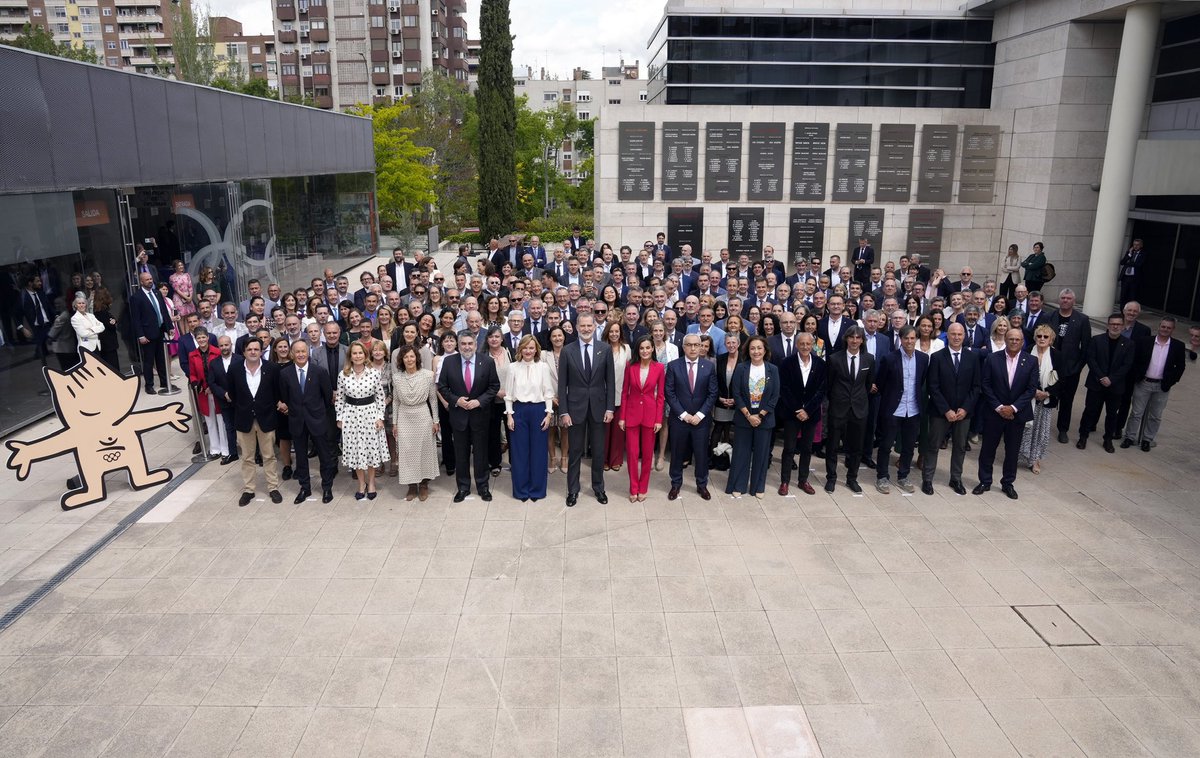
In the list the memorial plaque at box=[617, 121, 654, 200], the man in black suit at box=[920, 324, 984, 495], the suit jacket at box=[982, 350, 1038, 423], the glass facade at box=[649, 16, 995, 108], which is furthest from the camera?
the glass facade at box=[649, 16, 995, 108]

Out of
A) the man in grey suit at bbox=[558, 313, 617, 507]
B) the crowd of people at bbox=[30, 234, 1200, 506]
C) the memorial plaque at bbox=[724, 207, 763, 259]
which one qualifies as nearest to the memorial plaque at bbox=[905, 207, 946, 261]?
the memorial plaque at bbox=[724, 207, 763, 259]

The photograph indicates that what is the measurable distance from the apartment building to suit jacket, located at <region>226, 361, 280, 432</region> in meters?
66.9

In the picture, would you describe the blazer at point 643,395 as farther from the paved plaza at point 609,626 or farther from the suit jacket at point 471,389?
→ the suit jacket at point 471,389

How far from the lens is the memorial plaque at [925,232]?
19.9 m

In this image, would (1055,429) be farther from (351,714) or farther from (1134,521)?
(351,714)

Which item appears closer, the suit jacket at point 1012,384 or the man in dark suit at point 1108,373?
the suit jacket at point 1012,384

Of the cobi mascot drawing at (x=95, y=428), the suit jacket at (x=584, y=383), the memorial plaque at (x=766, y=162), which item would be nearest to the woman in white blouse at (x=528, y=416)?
the suit jacket at (x=584, y=383)

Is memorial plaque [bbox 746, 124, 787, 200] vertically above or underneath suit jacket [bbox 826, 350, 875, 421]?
above

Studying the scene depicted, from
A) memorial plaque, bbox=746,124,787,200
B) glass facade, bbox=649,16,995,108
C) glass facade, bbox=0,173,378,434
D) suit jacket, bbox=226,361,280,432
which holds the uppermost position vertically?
glass facade, bbox=649,16,995,108

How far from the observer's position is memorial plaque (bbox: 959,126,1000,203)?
64.8 ft

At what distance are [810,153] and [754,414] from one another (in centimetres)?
1289

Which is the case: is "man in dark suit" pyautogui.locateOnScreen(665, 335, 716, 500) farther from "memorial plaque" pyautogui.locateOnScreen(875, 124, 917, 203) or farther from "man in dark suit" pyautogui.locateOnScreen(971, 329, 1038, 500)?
"memorial plaque" pyautogui.locateOnScreen(875, 124, 917, 203)

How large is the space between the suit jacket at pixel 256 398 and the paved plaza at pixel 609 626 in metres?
0.92

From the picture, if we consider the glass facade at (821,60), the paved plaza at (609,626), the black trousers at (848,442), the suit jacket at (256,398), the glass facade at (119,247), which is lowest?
the paved plaza at (609,626)
